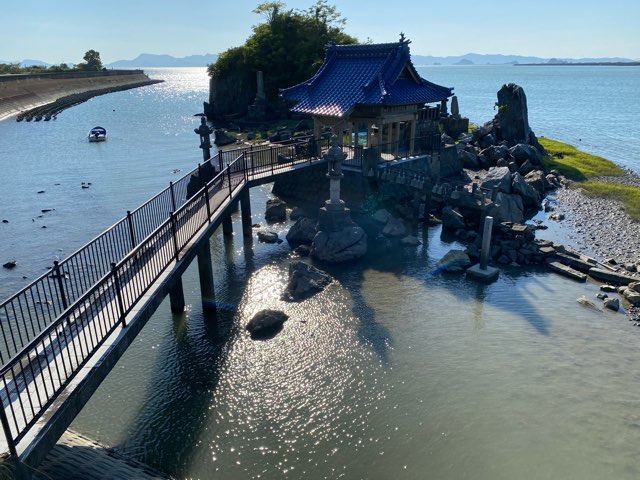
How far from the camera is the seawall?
81.8 metres

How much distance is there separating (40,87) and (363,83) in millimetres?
100031

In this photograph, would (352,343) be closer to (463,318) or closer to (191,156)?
(463,318)

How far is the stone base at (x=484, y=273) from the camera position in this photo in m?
18.6

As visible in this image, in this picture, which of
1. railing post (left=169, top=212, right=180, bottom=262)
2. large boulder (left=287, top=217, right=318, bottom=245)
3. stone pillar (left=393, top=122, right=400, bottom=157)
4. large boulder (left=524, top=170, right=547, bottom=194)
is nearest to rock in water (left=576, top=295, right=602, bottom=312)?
large boulder (left=287, top=217, right=318, bottom=245)

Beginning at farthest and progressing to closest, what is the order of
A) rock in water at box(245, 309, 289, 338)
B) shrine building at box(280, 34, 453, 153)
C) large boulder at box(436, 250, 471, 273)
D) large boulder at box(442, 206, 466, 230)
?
shrine building at box(280, 34, 453, 153) → large boulder at box(442, 206, 466, 230) → large boulder at box(436, 250, 471, 273) → rock in water at box(245, 309, 289, 338)

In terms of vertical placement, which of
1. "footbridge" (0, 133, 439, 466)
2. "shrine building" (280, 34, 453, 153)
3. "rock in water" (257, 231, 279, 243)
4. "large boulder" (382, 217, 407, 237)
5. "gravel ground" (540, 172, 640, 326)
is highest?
"shrine building" (280, 34, 453, 153)

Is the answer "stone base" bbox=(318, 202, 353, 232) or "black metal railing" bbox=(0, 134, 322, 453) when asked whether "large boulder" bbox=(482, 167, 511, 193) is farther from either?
"black metal railing" bbox=(0, 134, 322, 453)

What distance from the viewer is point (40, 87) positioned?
97.6 metres

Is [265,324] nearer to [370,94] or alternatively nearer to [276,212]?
[276,212]

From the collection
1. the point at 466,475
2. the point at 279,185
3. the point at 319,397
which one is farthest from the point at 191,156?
the point at 466,475

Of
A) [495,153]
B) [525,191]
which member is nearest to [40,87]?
[495,153]

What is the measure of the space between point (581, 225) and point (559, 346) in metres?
14.0

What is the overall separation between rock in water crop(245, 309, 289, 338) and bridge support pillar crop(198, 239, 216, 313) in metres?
2.25

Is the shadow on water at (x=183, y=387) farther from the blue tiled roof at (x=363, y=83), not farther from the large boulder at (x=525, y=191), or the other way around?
the large boulder at (x=525, y=191)
